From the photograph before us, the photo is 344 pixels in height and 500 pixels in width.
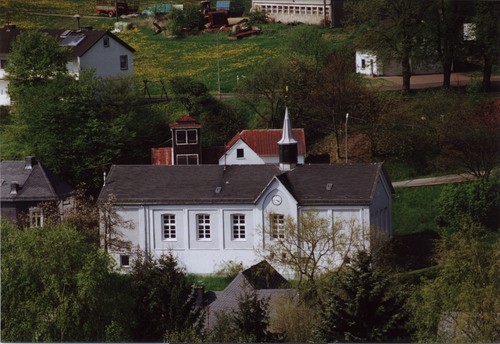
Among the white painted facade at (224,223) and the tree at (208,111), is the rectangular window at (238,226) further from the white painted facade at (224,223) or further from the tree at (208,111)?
the tree at (208,111)

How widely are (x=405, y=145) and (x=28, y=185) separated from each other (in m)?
3.57

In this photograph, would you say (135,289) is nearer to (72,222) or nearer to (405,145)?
(72,222)

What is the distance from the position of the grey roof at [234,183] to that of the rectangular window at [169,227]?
0.53 feet

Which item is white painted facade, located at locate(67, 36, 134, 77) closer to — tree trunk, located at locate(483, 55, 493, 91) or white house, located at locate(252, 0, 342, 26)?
white house, located at locate(252, 0, 342, 26)

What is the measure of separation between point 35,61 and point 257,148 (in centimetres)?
304

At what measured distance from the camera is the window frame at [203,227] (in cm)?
1741

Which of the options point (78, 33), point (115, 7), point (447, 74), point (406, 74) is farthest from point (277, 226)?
point (78, 33)

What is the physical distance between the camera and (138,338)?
14758 mm

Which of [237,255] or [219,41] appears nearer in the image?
[237,255]

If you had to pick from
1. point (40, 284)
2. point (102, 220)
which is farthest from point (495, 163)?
point (40, 284)

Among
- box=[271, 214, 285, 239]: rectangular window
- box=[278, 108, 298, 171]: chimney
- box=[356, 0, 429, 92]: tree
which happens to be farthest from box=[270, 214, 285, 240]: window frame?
box=[356, 0, 429, 92]: tree

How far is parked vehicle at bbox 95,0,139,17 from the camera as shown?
66.7 feet

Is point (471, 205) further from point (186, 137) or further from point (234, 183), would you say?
point (186, 137)

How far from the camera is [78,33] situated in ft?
68.8
